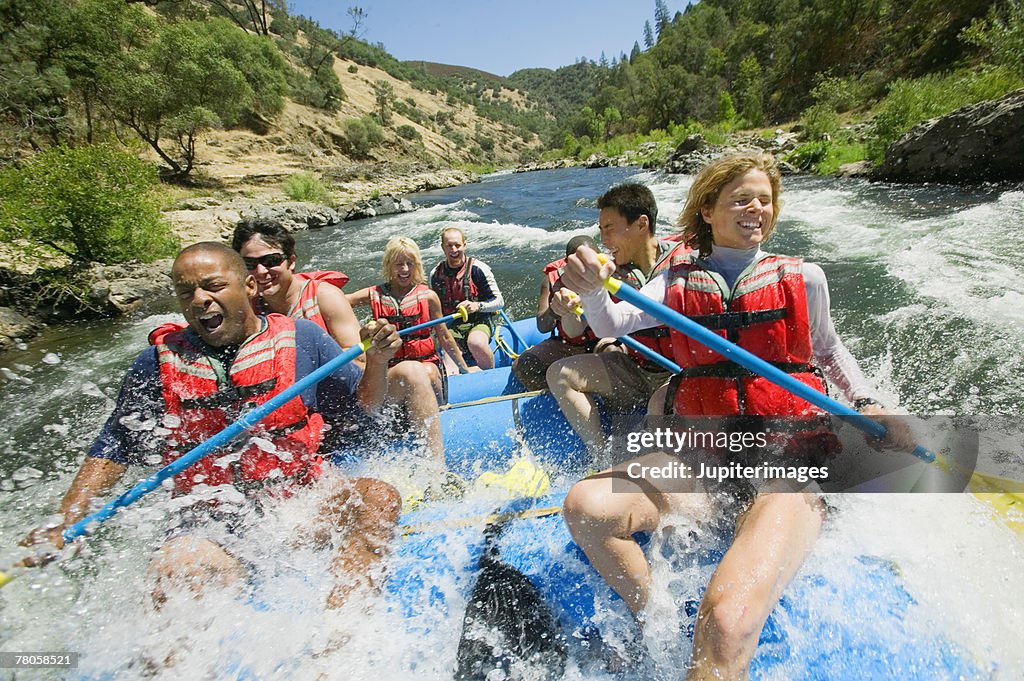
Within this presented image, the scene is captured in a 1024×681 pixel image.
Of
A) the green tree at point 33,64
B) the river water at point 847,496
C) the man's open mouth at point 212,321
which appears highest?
the green tree at point 33,64

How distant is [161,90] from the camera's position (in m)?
19.2

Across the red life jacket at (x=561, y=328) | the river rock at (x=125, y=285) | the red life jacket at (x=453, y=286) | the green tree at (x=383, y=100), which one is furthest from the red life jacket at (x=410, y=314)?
the green tree at (x=383, y=100)

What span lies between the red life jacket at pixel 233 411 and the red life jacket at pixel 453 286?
239 cm

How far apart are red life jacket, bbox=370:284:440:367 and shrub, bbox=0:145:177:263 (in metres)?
7.62

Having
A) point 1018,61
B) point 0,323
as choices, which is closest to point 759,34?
point 1018,61

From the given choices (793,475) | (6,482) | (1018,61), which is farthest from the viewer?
(1018,61)

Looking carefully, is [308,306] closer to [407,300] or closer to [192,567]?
[407,300]

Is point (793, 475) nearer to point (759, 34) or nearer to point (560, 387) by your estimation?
point (560, 387)

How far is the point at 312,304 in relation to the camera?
9.91ft

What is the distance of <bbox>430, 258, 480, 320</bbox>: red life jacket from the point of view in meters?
4.41

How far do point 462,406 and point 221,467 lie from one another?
142 cm

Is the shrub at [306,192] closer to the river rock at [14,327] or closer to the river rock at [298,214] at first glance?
the river rock at [298,214]

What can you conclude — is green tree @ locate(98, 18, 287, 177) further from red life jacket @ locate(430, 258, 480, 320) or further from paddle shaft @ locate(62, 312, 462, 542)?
paddle shaft @ locate(62, 312, 462, 542)

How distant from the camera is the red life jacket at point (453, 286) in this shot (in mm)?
4406
